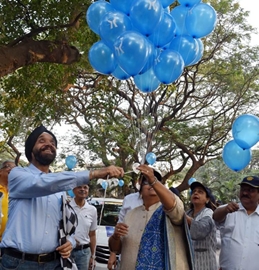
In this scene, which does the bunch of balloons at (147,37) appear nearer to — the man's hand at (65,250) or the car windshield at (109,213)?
the man's hand at (65,250)

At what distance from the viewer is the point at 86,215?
4.84m

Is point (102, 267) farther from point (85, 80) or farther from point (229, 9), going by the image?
point (229, 9)

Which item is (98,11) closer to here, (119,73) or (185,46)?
(119,73)

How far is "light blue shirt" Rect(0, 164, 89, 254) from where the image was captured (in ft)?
7.64

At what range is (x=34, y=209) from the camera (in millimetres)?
2475

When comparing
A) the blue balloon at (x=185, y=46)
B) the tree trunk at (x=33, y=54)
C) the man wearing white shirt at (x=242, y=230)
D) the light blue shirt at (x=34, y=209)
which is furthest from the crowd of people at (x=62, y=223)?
the tree trunk at (x=33, y=54)

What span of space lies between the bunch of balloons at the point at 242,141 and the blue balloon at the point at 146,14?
1437 mm

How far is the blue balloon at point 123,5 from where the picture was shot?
419cm

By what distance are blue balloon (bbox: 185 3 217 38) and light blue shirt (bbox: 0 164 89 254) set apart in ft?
9.37

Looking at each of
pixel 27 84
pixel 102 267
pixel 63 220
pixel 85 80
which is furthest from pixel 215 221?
pixel 85 80

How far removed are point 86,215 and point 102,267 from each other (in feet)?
3.23

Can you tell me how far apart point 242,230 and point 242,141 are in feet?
3.67

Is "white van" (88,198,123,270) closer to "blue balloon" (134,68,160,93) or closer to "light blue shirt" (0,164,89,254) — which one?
"blue balloon" (134,68,160,93)

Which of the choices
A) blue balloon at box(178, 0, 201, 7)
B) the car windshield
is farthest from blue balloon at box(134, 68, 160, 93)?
the car windshield
